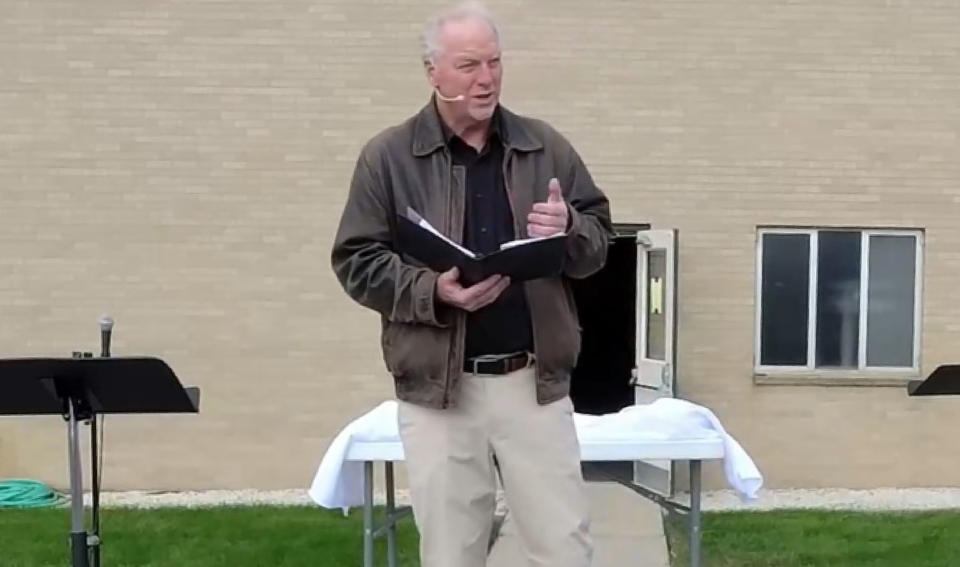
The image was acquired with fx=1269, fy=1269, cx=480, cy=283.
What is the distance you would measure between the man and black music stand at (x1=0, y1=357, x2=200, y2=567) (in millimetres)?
909

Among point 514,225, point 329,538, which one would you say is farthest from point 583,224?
point 329,538

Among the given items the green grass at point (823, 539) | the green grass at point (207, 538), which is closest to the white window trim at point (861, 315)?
the green grass at point (823, 539)

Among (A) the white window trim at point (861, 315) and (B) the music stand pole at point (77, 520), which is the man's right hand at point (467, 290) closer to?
(B) the music stand pole at point (77, 520)

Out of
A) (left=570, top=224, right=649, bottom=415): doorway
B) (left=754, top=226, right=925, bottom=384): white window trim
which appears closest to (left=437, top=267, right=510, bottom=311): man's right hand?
(left=754, top=226, right=925, bottom=384): white window trim

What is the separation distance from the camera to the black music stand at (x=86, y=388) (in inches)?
A: 156

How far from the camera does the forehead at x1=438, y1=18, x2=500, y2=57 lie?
3.25 m

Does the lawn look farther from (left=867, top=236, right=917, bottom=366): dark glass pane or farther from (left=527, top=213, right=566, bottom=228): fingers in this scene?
(left=527, top=213, right=566, bottom=228): fingers

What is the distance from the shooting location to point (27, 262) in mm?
9758

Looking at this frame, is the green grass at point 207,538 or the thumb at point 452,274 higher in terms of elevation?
the thumb at point 452,274

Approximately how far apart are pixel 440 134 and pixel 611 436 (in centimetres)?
242

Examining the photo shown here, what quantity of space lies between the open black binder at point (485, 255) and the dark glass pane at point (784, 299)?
7029mm

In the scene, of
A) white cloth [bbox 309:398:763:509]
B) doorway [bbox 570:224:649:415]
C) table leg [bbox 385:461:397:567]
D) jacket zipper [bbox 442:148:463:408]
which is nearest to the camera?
jacket zipper [bbox 442:148:463:408]

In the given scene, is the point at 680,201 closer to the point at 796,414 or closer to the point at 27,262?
the point at 796,414

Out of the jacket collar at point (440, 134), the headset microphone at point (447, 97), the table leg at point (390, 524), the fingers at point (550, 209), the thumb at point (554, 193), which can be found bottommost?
the table leg at point (390, 524)
